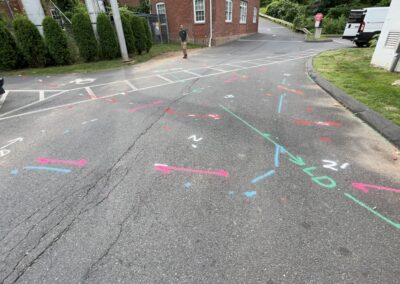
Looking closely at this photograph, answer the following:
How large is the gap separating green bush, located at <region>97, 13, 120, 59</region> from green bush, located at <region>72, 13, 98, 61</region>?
1.31 ft

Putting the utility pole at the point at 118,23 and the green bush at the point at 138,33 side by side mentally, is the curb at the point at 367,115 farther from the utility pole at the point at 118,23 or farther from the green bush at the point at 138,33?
the green bush at the point at 138,33

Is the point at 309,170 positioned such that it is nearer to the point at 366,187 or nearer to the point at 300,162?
the point at 300,162

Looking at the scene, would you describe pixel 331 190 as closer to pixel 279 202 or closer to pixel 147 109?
pixel 279 202

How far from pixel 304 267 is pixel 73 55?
1514 cm

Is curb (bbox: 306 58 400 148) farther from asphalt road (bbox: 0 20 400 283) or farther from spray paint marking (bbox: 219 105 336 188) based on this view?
spray paint marking (bbox: 219 105 336 188)

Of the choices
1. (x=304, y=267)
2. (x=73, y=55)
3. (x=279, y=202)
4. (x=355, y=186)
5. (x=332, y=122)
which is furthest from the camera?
(x=73, y=55)

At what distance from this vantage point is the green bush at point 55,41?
11.2 metres

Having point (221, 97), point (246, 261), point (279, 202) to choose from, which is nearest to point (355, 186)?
point (279, 202)

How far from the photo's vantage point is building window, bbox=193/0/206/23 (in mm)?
18667

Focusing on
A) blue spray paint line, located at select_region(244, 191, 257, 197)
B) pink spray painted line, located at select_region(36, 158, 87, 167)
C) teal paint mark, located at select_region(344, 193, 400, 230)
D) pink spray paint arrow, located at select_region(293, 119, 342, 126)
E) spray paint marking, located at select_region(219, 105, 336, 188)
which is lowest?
pink spray paint arrow, located at select_region(293, 119, 342, 126)

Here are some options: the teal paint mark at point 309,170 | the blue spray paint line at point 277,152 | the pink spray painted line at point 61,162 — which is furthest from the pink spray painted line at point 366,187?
the pink spray painted line at point 61,162

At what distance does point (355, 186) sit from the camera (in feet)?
9.36

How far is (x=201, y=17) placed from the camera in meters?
19.3

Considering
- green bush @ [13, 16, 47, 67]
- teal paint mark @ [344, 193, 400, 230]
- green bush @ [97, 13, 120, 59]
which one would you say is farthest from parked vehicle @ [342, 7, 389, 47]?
green bush @ [13, 16, 47, 67]
